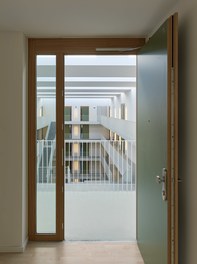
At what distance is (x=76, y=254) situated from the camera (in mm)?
3637

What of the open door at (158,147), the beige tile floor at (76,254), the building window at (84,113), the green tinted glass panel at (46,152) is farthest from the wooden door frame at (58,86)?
the building window at (84,113)

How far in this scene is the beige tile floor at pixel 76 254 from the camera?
347 centimetres

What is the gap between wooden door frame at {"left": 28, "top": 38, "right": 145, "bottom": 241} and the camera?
3.94 metres

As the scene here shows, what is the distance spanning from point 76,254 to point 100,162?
4587 mm

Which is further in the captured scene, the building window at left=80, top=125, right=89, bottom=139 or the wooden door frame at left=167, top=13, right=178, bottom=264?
the building window at left=80, top=125, right=89, bottom=139

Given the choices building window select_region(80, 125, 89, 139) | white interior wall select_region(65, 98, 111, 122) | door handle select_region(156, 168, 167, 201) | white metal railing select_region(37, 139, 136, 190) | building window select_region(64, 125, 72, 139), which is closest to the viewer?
door handle select_region(156, 168, 167, 201)

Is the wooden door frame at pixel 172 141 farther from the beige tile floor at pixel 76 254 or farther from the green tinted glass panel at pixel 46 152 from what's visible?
the green tinted glass panel at pixel 46 152

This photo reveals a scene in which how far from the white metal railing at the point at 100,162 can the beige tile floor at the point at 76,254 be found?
2.67m

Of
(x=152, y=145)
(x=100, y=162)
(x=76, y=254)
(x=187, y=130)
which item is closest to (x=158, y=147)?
(x=152, y=145)

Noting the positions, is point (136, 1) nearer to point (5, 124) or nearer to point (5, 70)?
point (5, 70)

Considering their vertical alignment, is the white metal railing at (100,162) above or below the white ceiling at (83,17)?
below

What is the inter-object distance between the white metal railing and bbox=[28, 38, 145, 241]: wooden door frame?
104 inches

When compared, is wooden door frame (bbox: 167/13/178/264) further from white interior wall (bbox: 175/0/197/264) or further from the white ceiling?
the white ceiling

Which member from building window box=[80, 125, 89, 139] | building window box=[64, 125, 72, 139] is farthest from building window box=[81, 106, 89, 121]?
building window box=[64, 125, 72, 139]
